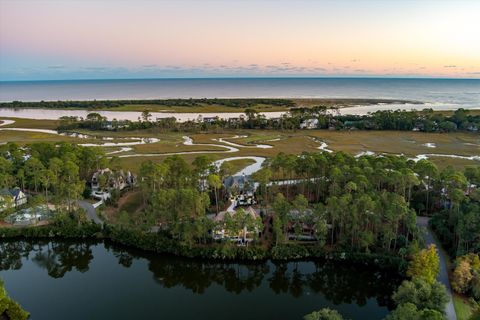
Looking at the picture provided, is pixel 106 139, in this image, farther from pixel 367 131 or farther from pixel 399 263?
pixel 399 263

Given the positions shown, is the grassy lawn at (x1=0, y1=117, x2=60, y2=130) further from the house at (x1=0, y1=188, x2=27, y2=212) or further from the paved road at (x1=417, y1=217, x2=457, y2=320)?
the paved road at (x1=417, y1=217, x2=457, y2=320)

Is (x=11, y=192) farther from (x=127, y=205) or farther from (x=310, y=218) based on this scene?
(x=310, y=218)

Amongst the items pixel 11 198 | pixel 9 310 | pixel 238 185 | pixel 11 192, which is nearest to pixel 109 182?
pixel 11 192

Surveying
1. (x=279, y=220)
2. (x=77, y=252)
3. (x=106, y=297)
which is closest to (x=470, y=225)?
(x=279, y=220)

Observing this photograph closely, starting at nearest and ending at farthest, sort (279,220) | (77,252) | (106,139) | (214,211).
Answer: (279,220), (77,252), (214,211), (106,139)

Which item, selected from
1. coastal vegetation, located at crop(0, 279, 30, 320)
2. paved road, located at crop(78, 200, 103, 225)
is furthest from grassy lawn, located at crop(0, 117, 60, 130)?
coastal vegetation, located at crop(0, 279, 30, 320)
